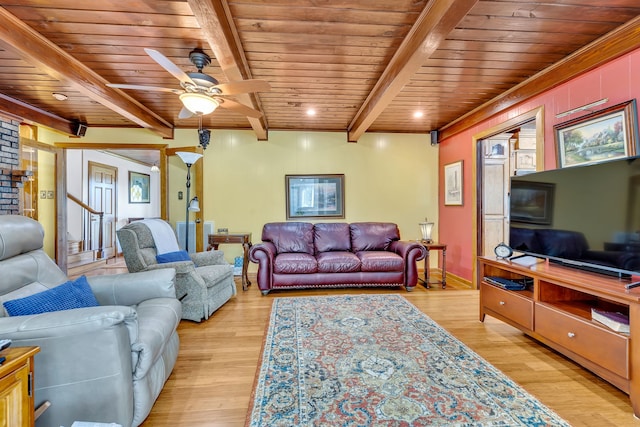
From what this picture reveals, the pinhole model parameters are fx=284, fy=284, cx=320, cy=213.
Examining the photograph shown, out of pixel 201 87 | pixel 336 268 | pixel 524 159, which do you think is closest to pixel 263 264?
Answer: pixel 336 268

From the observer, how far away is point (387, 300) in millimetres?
3316

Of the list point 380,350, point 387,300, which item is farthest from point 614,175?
point 387,300

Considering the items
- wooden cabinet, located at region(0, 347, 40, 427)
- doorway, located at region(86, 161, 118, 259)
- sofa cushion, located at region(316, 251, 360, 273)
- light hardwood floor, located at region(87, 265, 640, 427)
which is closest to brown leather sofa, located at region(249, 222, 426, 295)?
sofa cushion, located at region(316, 251, 360, 273)

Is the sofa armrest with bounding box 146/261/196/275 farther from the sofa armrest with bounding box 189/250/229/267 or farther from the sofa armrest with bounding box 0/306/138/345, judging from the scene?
the sofa armrest with bounding box 0/306/138/345

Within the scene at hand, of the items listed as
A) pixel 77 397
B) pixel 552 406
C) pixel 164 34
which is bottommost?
pixel 552 406

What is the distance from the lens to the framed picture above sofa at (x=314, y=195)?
15.5 ft

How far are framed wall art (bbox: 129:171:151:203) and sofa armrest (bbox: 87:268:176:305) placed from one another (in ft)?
22.2

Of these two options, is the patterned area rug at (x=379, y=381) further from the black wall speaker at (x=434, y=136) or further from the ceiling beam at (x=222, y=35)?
the black wall speaker at (x=434, y=136)

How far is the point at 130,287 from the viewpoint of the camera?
75.8 inches

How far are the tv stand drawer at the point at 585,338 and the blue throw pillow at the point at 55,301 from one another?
3.02 m

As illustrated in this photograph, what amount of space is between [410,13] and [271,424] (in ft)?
8.50

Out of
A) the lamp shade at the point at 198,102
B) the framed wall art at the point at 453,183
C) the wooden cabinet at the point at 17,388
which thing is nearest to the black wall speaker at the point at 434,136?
the framed wall art at the point at 453,183

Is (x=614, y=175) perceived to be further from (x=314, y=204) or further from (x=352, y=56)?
(x=314, y=204)

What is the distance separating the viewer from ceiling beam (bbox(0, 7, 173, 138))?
198cm
